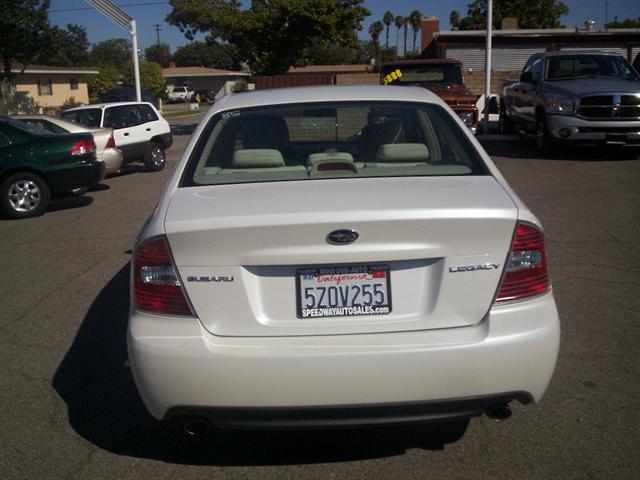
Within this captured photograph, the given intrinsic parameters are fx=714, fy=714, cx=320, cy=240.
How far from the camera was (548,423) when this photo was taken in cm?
377

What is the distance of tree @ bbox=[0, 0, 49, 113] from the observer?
29.2 metres

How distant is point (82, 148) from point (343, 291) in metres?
9.04

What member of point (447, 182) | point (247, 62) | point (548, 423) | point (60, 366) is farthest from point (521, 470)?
point (247, 62)

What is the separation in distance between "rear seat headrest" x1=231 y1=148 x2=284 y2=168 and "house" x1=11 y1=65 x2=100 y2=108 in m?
46.5

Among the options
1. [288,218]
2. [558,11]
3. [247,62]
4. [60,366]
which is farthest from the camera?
[558,11]

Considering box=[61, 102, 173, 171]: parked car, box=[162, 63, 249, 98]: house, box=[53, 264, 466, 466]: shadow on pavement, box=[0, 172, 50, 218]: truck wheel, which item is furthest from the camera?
box=[162, 63, 249, 98]: house

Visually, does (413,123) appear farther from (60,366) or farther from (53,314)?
(53,314)

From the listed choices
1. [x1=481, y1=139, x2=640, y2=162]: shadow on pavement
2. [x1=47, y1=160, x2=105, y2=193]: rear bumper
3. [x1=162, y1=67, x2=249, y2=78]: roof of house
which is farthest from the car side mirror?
[x1=162, y1=67, x2=249, y2=78]: roof of house

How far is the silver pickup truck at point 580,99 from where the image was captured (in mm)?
13336

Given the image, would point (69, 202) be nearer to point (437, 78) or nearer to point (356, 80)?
point (437, 78)

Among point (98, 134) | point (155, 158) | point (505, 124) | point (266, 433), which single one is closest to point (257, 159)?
point (266, 433)

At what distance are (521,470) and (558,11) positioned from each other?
6070 centimetres

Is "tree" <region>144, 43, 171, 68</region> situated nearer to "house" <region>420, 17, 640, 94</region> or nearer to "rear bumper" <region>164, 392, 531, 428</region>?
"house" <region>420, 17, 640, 94</region>

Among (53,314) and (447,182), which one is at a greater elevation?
(447,182)
